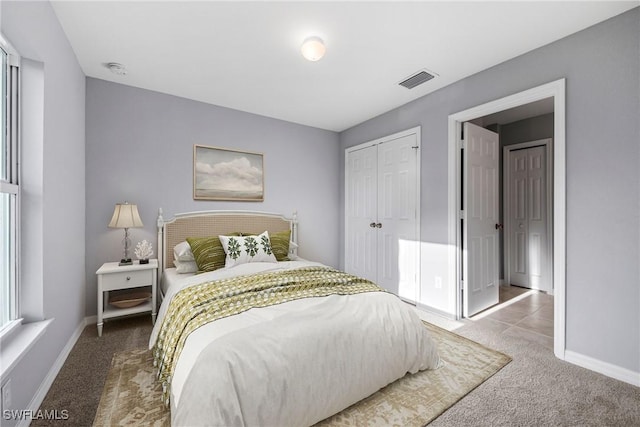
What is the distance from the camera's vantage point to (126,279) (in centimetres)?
264

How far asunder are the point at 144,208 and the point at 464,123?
363cm

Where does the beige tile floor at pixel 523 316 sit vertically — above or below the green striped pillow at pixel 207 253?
below

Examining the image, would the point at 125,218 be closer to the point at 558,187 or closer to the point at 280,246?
the point at 280,246

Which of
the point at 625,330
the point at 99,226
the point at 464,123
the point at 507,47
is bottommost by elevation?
the point at 625,330

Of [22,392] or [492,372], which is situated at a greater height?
[22,392]

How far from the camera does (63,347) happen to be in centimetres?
213

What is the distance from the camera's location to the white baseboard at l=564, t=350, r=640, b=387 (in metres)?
1.87

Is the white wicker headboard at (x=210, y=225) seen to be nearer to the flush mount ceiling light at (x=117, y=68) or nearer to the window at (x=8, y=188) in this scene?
the flush mount ceiling light at (x=117, y=68)

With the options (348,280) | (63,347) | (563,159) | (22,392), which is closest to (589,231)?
(563,159)

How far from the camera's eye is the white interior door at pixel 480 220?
3.00 metres

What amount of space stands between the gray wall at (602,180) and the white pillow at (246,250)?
2.63 m

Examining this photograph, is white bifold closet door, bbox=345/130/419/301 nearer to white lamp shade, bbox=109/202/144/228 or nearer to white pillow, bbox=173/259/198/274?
white pillow, bbox=173/259/198/274

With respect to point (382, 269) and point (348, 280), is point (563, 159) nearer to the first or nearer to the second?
point (348, 280)

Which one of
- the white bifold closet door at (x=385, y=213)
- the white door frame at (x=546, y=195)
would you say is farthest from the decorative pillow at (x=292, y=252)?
the white door frame at (x=546, y=195)
